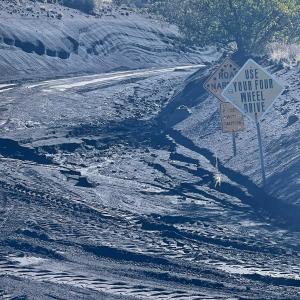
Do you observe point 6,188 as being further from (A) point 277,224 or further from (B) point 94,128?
Result: (B) point 94,128

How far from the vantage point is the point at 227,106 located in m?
23.6

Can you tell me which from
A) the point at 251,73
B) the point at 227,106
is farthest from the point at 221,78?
the point at 251,73

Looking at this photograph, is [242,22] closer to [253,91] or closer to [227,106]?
[227,106]

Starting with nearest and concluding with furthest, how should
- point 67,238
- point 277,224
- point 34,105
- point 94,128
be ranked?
point 67,238
point 277,224
point 94,128
point 34,105

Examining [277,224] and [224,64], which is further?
[224,64]

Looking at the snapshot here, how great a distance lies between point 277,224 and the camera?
1761 centimetres

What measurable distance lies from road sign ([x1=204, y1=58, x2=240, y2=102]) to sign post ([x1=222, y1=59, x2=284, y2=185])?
219 cm

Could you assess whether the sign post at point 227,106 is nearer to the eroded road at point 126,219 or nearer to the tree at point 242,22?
the eroded road at point 126,219

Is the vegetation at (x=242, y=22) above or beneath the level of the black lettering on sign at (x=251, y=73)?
above

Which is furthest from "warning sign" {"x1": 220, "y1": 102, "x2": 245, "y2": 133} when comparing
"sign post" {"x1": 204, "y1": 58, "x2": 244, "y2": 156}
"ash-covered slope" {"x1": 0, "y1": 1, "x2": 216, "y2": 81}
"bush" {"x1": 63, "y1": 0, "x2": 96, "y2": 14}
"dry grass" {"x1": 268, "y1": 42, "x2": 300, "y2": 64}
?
"bush" {"x1": 63, "y1": 0, "x2": 96, "y2": 14}

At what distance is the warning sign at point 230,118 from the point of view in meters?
23.6

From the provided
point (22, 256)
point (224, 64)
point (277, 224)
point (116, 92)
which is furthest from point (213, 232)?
point (116, 92)

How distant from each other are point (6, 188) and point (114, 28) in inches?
1386

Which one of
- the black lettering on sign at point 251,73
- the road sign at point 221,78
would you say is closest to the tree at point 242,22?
the road sign at point 221,78
